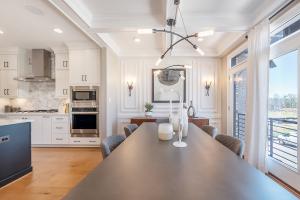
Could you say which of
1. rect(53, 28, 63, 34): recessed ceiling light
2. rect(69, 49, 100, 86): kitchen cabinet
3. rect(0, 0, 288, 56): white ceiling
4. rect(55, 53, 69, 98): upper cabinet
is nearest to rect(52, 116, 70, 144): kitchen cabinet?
rect(55, 53, 69, 98): upper cabinet

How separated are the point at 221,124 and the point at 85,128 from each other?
3.63m

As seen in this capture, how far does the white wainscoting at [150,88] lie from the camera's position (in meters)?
6.04

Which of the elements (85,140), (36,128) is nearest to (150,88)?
(85,140)

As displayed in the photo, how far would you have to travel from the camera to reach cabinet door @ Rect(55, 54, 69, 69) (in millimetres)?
5695

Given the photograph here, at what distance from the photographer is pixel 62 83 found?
570 cm

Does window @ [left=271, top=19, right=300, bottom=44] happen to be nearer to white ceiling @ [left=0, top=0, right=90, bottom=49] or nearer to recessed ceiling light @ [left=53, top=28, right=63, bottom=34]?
white ceiling @ [left=0, top=0, right=90, bottom=49]

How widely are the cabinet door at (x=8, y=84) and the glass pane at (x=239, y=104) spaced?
5640 mm

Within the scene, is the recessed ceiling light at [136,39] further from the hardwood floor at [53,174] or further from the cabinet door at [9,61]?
the cabinet door at [9,61]

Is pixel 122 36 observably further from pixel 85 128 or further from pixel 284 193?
pixel 284 193

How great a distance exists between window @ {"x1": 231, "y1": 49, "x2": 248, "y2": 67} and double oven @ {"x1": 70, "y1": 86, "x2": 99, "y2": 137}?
3411mm

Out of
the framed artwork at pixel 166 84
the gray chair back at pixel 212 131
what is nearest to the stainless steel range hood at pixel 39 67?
the framed artwork at pixel 166 84

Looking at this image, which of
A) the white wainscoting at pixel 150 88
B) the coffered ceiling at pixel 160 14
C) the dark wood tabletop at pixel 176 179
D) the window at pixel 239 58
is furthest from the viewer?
the white wainscoting at pixel 150 88

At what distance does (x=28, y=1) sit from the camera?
3.05 m

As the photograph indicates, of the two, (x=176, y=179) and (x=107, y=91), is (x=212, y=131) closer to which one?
(x=176, y=179)
